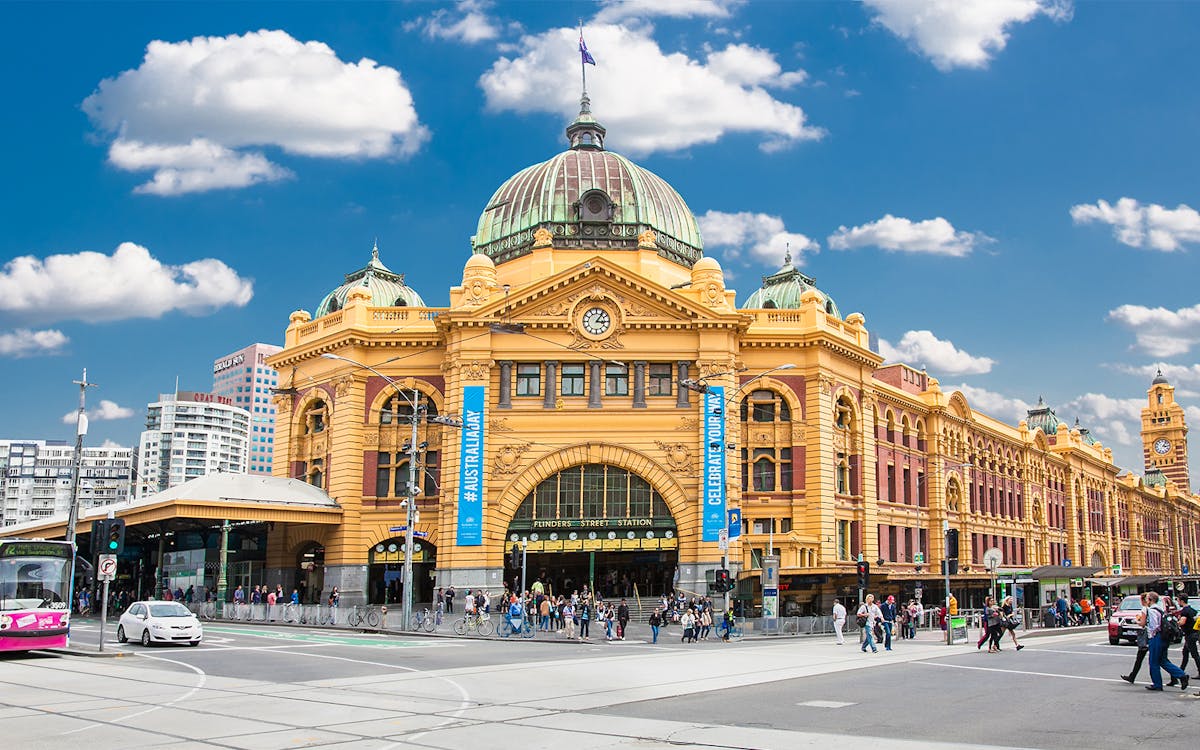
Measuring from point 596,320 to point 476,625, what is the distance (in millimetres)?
20191

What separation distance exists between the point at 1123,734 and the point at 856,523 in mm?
49706

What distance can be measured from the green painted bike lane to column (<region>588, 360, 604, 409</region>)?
66.4ft

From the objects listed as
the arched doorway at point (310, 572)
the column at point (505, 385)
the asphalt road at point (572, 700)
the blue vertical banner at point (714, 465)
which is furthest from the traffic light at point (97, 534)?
the blue vertical banner at point (714, 465)

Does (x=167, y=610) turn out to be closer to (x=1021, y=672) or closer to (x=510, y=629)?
(x=510, y=629)

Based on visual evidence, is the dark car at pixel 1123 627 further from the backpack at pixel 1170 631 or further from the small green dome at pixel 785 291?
the small green dome at pixel 785 291

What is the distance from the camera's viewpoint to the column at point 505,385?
5959 centimetres

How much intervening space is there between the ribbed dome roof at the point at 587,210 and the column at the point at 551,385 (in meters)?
10.7

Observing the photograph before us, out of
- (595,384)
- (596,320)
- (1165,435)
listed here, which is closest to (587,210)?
(596,320)

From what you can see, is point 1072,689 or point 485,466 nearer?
point 1072,689

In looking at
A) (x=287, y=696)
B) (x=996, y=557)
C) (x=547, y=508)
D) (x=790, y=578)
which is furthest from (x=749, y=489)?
(x=287, y=696)

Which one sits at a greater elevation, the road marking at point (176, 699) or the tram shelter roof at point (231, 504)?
the tram shelter roof at point (231, 504)

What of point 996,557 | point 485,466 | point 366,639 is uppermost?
point 485,466

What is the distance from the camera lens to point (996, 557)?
42.3 m

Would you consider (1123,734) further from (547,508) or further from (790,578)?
(547,508)
